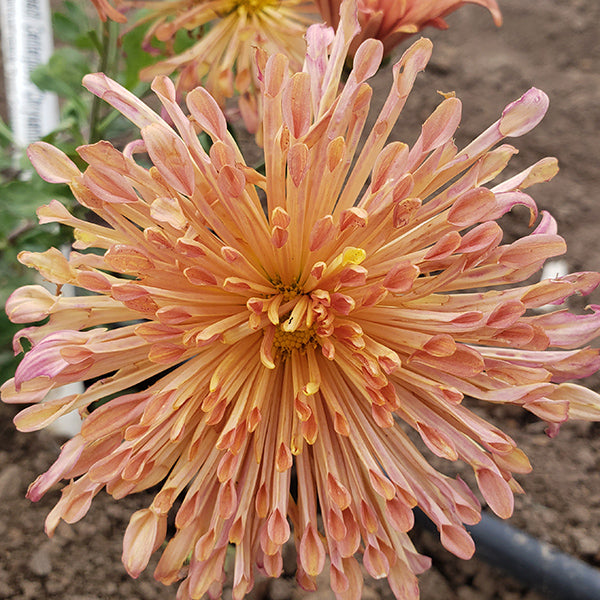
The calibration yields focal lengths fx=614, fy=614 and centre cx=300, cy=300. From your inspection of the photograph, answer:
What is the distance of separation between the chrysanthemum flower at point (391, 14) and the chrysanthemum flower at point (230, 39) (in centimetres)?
10

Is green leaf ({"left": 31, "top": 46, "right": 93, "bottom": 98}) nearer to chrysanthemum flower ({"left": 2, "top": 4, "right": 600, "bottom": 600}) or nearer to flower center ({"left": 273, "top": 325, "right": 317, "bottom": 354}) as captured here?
chrysanthemum flower ({"left": 2, "top": 4, "right": 600, "bottom": 600})

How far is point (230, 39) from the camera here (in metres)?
0.85

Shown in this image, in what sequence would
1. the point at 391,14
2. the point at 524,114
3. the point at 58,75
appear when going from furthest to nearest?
the point at 58,75 → the point at 391,14 → the point at 524,114

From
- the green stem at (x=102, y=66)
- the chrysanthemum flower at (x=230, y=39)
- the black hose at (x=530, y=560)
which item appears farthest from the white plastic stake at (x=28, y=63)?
the black hose at (x=530, y=560)

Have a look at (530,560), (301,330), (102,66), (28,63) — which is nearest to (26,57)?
(28,63)

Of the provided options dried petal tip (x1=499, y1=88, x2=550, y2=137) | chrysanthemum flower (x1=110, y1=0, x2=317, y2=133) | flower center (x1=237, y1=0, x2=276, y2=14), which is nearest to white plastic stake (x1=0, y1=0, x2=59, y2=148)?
chrysanthemum flower (x1=110, y1=0, x2=317, y2=133)

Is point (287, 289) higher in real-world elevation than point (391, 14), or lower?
lower

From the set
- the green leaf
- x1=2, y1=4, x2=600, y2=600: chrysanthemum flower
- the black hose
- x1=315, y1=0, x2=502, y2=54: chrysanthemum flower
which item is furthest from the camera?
the green leaf

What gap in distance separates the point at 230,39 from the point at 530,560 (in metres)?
0.85

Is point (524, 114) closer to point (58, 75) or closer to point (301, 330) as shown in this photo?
point (301, 330)

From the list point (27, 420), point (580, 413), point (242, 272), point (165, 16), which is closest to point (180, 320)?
point (242, 272)

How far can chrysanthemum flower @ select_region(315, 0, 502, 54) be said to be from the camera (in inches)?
28.0

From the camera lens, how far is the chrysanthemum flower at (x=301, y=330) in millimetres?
521

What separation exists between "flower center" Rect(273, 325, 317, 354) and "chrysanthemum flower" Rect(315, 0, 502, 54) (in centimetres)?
38
